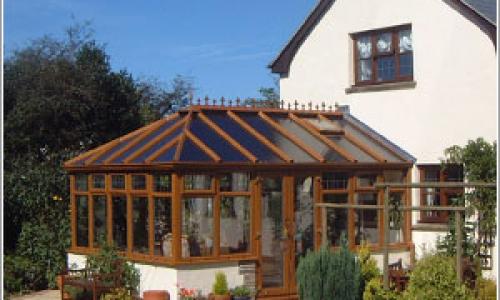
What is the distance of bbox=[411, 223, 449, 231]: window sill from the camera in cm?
1790

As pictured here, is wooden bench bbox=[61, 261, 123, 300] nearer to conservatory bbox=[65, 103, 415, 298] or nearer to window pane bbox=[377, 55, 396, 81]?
conservatory bbox=[65, 103, 415, 298]

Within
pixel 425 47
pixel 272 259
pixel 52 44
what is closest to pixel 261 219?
pixel 272 259

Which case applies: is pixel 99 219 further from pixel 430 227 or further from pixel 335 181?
pixel 430 227

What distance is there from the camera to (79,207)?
1788 cm

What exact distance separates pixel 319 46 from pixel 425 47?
3460 millimetres

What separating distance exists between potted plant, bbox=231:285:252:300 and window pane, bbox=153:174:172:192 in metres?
2.22

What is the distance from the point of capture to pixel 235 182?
15.6m

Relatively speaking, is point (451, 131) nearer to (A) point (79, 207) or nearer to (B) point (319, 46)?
(B) point (319, 46)

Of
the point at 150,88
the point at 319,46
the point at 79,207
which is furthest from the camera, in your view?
the point at 150,88

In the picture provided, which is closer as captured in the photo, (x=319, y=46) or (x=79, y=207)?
(x=79, y=207)

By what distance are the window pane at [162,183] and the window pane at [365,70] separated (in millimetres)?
7041

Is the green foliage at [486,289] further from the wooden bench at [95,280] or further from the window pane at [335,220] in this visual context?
the wooden bench at [95,280]

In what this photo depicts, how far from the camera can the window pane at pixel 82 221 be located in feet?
57.8

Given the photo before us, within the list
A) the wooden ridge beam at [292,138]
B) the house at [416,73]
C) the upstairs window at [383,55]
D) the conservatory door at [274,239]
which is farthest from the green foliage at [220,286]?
the upstairs window at [383,55]
